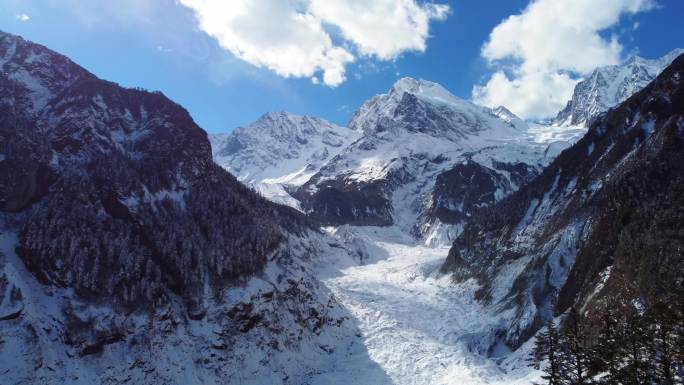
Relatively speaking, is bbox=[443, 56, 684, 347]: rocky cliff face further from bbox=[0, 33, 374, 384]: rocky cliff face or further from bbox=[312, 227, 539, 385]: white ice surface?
bbox=[0, 33, 374, 384]: rocky cliff face

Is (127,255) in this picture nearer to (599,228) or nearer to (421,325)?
(421,325)

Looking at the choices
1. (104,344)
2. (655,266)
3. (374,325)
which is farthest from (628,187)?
(104,344)

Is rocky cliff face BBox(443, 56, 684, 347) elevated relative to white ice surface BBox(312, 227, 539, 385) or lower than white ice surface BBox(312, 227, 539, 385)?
elevated

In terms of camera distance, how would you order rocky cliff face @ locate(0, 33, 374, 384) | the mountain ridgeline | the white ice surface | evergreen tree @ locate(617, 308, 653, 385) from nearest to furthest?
evergreen tree @ locate(617, 308, 653, 385) → rocky cliff face @ locate(0, 33, 374, 384) → the mountain ridgeline → the white ice surface

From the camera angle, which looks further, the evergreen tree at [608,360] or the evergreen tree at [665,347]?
the evergreen tree at [608,360]

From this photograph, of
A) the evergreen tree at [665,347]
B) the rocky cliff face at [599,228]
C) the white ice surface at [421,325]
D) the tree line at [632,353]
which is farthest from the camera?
the white ice surface at [421,325]

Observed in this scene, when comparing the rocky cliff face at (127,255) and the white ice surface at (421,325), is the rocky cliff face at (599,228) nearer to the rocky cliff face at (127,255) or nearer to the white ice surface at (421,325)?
the white ice surface at (421,325)

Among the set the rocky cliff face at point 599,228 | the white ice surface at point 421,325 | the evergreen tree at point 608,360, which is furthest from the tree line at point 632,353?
the white ice surface at point 421,325

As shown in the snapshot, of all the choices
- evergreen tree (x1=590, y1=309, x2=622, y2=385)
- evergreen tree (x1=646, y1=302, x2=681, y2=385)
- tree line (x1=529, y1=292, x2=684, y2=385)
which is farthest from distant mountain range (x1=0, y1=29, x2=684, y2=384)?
evergreen tree (x1=646, y1=302, x2=681, y2=385)
